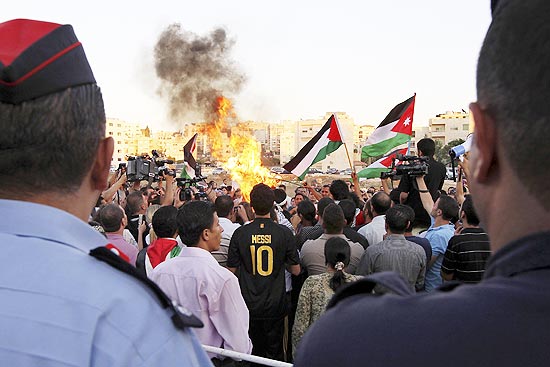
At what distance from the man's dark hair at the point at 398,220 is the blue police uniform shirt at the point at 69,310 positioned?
4.35 metres

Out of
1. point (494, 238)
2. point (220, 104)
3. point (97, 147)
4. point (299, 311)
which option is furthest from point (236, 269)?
point (220, 104)

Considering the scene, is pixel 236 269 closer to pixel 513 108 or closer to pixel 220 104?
pixel 513 108

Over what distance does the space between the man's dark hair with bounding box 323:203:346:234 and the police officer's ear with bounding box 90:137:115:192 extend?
428 centimetres

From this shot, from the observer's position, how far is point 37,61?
1.31 meters

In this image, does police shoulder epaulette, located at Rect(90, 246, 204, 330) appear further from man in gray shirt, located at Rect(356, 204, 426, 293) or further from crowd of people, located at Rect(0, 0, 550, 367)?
man in gray shirt, located at Rect(356, 204, 426, 293)

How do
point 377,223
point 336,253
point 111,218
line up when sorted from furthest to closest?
point 377,223 → point 111,218 → point 336,253

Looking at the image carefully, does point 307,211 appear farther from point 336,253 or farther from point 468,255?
point 468,255

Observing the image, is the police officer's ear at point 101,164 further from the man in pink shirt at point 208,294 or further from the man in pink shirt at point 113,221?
the man in pink shirt at point 113,221

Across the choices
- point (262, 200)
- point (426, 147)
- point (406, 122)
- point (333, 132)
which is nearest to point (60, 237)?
point (262, 200)

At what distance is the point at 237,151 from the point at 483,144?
27.9 m

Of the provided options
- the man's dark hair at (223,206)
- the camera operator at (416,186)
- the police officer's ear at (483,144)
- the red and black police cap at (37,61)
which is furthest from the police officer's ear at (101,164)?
the camera operator at (416,186)

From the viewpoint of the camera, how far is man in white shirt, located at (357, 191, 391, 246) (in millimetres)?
6520

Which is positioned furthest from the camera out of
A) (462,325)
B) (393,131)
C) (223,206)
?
(393,131)

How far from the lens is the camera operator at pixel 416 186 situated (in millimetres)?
7660
